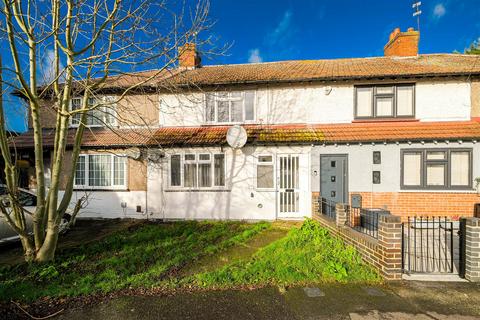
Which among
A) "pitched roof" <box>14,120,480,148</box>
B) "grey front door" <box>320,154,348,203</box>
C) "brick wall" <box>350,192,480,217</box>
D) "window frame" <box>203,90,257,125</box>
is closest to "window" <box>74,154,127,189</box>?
"pitched roof" <box>14,120,480,148</box>

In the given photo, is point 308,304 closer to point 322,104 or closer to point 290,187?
point 290,187

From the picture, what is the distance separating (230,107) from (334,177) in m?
5.00

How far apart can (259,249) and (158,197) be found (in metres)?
5.30

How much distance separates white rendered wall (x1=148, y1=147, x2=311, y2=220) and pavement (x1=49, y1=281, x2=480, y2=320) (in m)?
5.01

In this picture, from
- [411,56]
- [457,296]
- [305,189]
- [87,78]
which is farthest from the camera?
[411,56]

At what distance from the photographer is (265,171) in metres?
9.15

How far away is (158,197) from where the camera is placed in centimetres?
948

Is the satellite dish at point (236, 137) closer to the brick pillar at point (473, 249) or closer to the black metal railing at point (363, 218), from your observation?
the black metal railing at point (363, 218)

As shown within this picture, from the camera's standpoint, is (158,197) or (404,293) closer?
(404,293)

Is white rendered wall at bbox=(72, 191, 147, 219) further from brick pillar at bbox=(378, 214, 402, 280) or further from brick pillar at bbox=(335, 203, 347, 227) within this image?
brick pillar at bbox=(378, 214, 402, 280)

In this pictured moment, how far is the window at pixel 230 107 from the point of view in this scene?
980 centimetres

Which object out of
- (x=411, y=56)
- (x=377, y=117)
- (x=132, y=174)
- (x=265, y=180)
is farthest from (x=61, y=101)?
(x=411, y=56)

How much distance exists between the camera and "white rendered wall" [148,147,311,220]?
899 cm

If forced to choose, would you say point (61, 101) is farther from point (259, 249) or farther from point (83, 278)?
point (259, 249)
